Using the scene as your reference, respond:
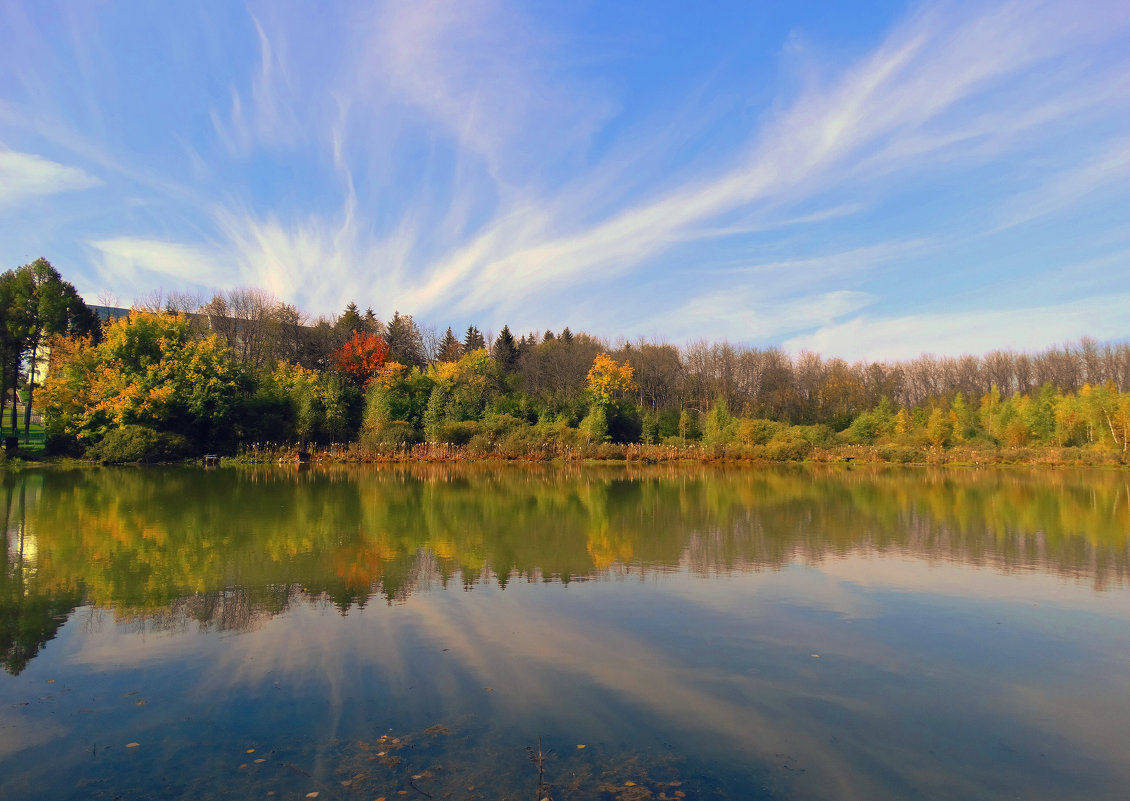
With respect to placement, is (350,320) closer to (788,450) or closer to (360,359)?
(360,359)

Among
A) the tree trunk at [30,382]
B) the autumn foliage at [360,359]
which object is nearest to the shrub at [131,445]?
the tree trunk at [30,382]

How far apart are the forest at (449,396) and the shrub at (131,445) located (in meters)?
0.09

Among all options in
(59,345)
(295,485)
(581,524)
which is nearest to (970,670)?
(581,524)

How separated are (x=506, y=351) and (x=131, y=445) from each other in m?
31.8

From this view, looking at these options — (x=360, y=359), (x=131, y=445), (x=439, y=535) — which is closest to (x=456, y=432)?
(x=360, y=359)

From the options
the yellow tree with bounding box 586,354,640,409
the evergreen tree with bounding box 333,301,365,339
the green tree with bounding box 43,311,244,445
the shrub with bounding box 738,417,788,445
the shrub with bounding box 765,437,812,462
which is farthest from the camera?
the evergreen tree with bounding box 333,301,365,339

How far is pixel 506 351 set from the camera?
56.3 m

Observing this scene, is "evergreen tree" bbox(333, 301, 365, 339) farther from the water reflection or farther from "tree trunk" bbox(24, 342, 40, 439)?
the water reflection

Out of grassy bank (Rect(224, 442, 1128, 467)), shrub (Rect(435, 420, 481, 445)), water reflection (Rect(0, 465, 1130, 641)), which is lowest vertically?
water reflection (Rect(0, 465, 1130, 641))

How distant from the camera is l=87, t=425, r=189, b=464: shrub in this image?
92.4 ft

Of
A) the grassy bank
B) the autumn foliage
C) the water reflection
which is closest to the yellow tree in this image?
the grassy bank

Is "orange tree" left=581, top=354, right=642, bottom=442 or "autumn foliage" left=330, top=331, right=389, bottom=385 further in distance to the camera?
"autumn foliage" left=330, top=331, right=389, bottom=385

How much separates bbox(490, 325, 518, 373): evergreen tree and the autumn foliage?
430 inches

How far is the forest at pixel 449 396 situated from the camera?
98.7 ft
